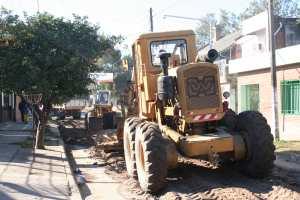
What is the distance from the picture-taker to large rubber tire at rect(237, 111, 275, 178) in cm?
1209

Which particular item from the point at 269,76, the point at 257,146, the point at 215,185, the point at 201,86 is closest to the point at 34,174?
the point at 215,185

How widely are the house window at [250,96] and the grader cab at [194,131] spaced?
18.6 m

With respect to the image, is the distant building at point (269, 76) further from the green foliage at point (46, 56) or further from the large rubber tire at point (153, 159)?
the large rubber tire at point (153, 159)

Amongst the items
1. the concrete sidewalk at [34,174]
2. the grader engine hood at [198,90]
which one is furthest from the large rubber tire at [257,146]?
the concrete sidewalk at [34,174]

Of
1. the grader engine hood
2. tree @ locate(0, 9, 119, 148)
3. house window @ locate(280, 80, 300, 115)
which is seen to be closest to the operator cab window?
the grader engine hood

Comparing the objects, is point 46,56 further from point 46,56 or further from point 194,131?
point 194,131

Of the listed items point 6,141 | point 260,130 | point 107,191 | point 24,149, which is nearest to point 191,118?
point 260,130

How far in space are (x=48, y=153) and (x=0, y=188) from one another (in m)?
7.48

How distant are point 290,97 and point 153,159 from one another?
16240 millimetres

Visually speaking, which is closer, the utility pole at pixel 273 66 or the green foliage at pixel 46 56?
the green foliage at pixel 46 56

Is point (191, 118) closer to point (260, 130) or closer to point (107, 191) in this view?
point (260, 130)

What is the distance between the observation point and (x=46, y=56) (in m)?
18.6

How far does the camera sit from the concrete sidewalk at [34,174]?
11.2 metres

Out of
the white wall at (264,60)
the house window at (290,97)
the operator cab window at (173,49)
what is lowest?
the house window at (290,97)
